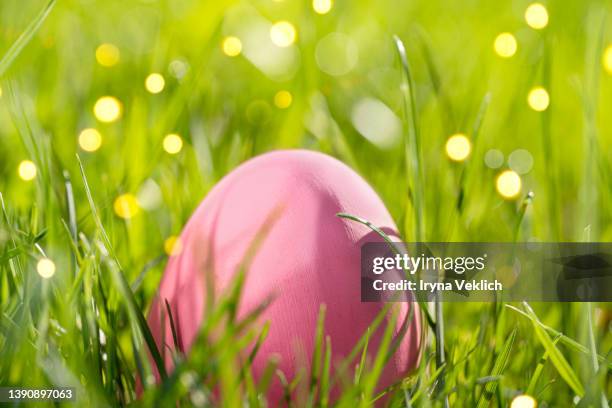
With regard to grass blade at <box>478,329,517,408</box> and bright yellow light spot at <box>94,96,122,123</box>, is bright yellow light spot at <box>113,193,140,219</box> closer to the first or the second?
bright yellow light spot at <box>94,96,122,123</box>

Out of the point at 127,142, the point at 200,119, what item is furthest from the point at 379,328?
the point at 200,119

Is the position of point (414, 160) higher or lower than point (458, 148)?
lower

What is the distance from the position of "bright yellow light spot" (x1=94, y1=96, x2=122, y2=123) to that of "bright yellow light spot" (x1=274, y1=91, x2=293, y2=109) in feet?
1.18

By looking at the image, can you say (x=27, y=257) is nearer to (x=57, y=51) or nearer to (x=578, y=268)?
(x=578, y=268)

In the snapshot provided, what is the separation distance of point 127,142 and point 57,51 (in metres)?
0.63

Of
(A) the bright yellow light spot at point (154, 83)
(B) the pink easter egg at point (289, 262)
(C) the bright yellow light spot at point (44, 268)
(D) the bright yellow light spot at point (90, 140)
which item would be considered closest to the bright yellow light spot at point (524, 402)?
(B) the pink easter egg at point (289, 262)

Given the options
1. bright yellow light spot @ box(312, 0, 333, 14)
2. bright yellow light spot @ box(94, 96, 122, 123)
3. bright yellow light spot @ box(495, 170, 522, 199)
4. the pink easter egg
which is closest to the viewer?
the pink easter egg

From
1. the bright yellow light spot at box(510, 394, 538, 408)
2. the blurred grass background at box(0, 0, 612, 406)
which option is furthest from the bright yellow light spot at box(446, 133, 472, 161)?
the bright yellow light spot at box(510, 394, 538, 408)

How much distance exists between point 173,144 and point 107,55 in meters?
0.56

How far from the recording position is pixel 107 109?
1697 millimetres

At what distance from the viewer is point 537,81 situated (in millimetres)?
1866

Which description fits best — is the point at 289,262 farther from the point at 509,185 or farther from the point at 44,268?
the point at 509,185

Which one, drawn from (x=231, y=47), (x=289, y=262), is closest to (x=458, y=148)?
(x=289, y=262)

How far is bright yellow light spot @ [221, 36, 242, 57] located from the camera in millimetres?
2023
